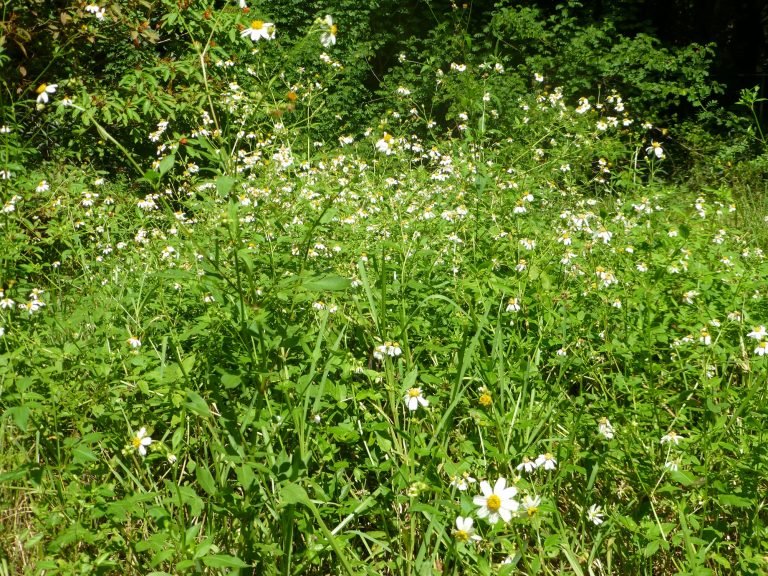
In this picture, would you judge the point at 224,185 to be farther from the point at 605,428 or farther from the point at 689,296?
the point at 689,296

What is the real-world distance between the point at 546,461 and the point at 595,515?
0.59 feet

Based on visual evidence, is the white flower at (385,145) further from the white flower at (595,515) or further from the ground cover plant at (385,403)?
the white flower at (595,515)

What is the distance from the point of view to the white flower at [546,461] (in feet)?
5.25

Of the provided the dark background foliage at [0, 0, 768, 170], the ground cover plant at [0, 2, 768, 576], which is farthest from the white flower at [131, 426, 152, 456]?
the dark background foliage at [0, 0, 768, 170]

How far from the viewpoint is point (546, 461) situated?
1616 mm

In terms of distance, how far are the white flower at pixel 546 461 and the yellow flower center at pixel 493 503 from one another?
1.13ft

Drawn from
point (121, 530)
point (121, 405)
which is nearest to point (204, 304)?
point (121, 405)

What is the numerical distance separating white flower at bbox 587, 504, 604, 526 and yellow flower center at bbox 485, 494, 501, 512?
448 millimetres

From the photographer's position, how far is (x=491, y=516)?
1.29 metres

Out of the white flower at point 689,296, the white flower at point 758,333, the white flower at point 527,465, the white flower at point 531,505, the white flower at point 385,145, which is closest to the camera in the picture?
the white flower at point 531,505

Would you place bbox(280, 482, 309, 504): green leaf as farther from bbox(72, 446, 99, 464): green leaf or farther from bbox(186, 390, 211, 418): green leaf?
bbox(72, 446, 99, 464): green leaf

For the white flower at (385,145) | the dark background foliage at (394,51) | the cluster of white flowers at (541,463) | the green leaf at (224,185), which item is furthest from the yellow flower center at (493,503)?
the dark background foliage at (394,51)

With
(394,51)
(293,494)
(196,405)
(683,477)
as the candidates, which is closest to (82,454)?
(196,405)

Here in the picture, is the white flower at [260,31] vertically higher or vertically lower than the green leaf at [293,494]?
higher
